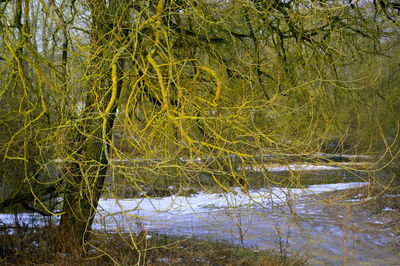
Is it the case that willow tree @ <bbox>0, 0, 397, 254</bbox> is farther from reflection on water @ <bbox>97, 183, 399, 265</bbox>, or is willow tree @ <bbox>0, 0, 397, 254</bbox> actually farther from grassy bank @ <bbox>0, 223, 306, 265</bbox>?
reflection on water @ <bbox>97, 183, 399, 265</bbox>

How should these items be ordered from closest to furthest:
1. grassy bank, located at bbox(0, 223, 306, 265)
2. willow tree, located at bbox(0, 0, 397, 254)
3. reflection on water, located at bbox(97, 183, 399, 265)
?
willow tree, located at bbox(0, 0, 397, 254), grassy bank, located at bbox(0, 223, 306, 265), reflection on water, located at bbox(97, 183, 399, 265)

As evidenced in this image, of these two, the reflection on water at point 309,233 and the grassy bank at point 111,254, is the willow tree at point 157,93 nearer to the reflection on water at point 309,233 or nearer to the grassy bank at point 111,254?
the grassy bank at point 111,254

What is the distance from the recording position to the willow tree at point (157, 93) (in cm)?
347

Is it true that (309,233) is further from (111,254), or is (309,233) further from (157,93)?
(157,93)

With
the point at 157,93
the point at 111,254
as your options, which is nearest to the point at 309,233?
the point at 111,254

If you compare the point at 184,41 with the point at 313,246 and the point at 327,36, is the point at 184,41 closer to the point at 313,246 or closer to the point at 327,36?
the point at 327,36

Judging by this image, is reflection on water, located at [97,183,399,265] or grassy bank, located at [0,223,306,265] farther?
reflection on water, located at [97,183,399,265]

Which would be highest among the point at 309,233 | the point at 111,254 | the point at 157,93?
the point at 157,93

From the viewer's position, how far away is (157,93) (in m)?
4.73

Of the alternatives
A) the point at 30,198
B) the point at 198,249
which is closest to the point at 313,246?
the point at 198,249

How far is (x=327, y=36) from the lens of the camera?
6.35 meters

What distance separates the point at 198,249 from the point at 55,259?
87.6 inches

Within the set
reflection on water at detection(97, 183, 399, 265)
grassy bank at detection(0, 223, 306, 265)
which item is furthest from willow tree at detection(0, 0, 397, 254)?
reflection on water at detection(97, 183, 399, 265)

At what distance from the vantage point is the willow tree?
347 centimetres
